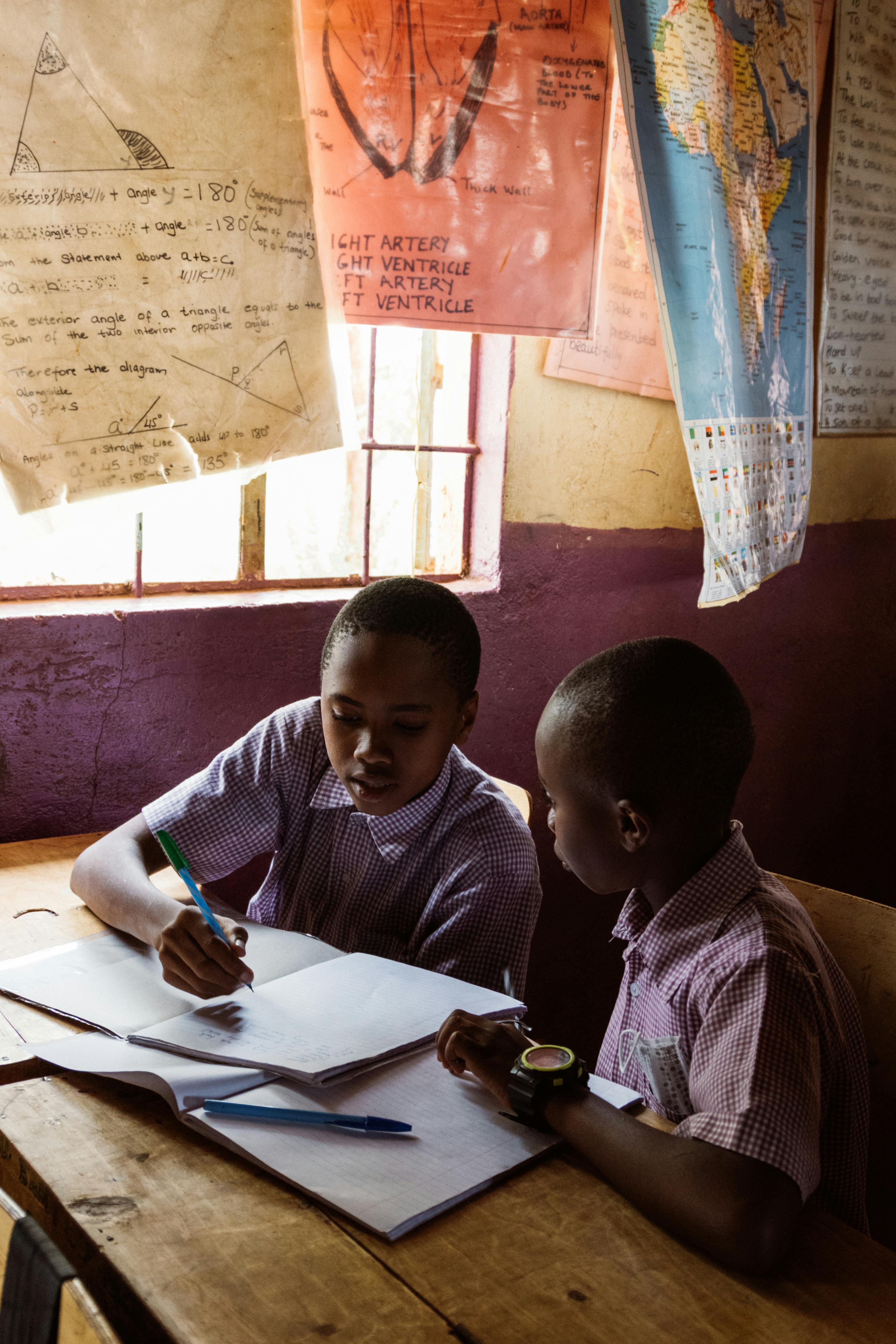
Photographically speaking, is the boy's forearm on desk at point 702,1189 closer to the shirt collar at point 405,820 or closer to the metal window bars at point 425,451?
the shirt collar at point 405,820

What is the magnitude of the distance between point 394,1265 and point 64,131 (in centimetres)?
172

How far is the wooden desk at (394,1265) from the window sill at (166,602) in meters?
1.12

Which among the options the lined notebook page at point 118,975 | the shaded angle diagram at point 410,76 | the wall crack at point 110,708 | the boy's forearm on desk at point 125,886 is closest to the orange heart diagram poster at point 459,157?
the shaded angle diagram at point 410,76

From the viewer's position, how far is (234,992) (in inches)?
52.2

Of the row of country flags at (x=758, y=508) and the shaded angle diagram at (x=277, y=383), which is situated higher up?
the shaded angle diagram at (x=277, y=383)

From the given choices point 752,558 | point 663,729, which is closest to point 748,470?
point 752,558

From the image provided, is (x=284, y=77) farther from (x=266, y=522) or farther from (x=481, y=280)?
(x=266, y=522)

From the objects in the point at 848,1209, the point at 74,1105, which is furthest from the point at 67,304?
the point at 848,1209

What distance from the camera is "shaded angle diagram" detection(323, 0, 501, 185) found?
208 centimetres

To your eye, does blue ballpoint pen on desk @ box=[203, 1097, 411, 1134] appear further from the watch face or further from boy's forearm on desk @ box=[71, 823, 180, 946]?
boy's forearm on desk @ box=[71, 823, 180, 946]

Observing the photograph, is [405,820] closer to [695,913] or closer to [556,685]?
[695,913]

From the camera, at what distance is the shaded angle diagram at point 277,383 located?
206cm

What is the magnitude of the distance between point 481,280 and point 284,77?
543 millimetres

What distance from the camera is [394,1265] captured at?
0.89m
